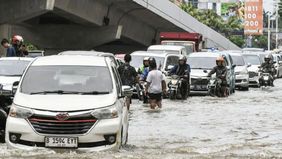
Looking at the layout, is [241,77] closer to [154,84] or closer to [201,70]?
[201,70]

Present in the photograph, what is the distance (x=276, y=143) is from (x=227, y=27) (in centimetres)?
10210

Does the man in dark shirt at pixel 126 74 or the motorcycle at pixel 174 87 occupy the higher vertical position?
the man in dark shirt at pixel 126 74

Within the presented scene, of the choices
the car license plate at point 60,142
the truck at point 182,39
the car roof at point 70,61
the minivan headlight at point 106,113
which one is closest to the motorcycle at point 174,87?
the car roof at point 70,61

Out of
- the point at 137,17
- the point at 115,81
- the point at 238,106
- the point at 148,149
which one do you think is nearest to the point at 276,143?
the point at 148,149

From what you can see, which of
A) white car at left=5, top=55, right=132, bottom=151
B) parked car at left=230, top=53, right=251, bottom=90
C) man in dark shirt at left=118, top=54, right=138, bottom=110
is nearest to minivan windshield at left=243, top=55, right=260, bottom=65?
parked car at left=230, top=53, right=251, bottom=90

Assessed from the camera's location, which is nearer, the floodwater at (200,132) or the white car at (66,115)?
the white car at (66,115)

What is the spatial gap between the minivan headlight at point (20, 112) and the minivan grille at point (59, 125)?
0.07 meters

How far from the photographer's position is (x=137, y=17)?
4441 centimetres

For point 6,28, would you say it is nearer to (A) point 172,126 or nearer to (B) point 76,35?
(B) point 76,35

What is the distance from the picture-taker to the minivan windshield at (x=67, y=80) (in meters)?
10.0

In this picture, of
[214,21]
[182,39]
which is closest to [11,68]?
[182,39]

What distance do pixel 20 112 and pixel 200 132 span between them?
18.5 ft

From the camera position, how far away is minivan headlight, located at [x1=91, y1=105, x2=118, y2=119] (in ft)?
30.3

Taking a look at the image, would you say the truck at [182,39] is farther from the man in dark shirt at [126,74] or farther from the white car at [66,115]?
the white car at [66,115]
